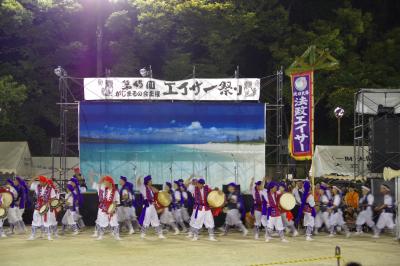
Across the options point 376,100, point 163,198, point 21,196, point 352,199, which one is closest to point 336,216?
point 352,199

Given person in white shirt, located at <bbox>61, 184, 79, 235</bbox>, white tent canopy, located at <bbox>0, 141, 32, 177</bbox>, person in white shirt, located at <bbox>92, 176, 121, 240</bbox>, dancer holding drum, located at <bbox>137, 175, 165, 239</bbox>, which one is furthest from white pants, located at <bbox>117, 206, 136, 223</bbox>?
white tent canopy, located at <bbox>0, 141, 32, 177</bbox>

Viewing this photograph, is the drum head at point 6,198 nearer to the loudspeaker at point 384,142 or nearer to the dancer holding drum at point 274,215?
the dancer holding drum at point 274,215

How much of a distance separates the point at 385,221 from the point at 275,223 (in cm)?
332

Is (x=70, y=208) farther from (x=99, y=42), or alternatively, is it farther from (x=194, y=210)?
(x=99, y=42)

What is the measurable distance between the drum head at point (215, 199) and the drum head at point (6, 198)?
541 cm

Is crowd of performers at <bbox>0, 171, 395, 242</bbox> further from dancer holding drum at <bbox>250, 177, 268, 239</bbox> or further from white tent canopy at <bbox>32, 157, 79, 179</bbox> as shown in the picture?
white tent canopy at <bbox>32, 157, 79, 179</bbox>

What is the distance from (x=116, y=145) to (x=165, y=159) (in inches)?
76.2

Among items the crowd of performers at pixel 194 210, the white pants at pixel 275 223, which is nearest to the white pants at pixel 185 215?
the crowd of performers at pixel 194 210

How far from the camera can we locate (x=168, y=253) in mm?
12039

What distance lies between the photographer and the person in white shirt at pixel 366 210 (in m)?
15.5

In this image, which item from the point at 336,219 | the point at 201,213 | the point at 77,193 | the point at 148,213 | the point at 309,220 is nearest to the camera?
the point at 201,213

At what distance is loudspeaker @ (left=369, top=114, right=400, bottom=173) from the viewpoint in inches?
727

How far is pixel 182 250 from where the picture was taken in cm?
1250

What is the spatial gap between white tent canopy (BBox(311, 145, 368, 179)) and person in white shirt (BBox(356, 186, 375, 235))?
9.00 metres
